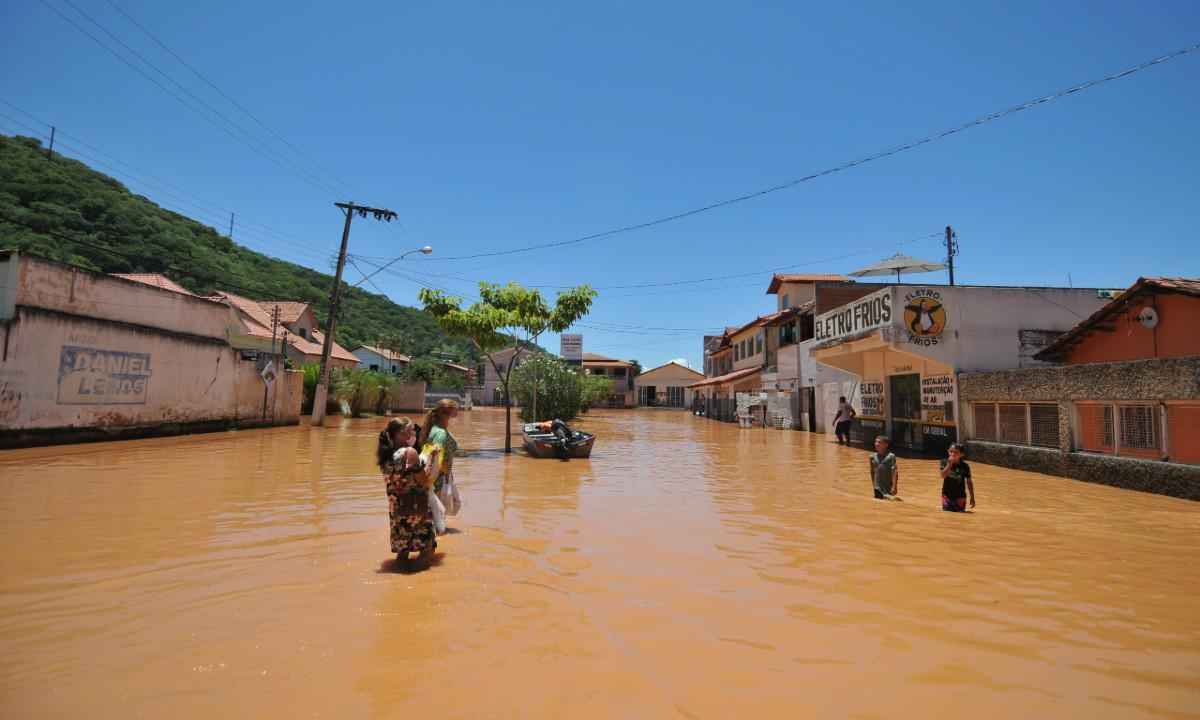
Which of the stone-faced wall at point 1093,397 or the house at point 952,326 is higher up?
the house at point 952,326

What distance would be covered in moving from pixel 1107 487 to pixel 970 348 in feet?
20.9

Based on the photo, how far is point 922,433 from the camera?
19406mm

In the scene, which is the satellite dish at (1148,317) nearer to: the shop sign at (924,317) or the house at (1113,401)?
the house at (1113,401)

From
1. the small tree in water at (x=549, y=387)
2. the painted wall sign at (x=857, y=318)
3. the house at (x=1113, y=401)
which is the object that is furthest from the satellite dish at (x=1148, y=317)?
the small tree in water at (x=549, y=387)

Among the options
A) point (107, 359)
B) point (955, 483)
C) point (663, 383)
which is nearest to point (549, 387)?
point (107, 359)

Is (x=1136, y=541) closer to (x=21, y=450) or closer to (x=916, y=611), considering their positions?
(x=916, y=611)

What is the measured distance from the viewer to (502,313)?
17.4 m

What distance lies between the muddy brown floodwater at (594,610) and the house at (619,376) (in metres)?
63.0

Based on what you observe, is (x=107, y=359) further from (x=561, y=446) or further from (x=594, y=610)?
(x=594, y=610)

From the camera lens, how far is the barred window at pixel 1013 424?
15.2 metres

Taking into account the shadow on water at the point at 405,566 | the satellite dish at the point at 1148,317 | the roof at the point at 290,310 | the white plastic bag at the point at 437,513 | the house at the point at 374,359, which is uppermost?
the roof at the point at 290,310

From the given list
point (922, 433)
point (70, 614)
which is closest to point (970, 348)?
point (922, 433)

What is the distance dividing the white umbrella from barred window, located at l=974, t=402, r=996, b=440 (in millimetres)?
9979

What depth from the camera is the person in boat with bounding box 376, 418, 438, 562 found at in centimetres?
579
